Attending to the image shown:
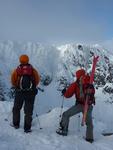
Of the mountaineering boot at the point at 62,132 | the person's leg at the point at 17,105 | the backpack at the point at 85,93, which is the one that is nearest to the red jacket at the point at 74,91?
the backpack at the point at 85,93

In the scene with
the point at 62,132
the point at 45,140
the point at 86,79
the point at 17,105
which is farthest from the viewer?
the point at 17,105

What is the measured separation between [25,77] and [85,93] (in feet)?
7.11

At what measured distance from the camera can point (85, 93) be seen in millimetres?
14008

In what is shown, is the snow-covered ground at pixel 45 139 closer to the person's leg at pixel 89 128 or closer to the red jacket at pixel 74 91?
the person's leg at pixel 89 128

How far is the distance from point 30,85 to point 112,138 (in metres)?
3.54

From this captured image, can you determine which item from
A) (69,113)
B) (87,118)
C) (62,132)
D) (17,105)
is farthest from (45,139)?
(17,105)

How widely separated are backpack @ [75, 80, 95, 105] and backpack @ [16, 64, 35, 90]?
167 centimetres

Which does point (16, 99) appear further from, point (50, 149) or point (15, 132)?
point (50, 149)

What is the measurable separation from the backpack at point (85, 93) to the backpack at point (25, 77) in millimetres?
1672

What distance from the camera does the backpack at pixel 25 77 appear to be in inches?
559

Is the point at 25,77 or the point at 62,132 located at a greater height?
the point at 25,77

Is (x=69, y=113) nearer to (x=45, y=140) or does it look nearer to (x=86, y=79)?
(x=86, y=79)

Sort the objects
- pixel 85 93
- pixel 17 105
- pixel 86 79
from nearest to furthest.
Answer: pixel 85 93 < pixel 86 79 < pixel 17 105

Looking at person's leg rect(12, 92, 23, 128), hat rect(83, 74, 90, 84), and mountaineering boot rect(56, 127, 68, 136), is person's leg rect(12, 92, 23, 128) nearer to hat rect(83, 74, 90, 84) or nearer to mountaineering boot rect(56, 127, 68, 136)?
mountaineering boot rect(56, 127, 68, 136)
